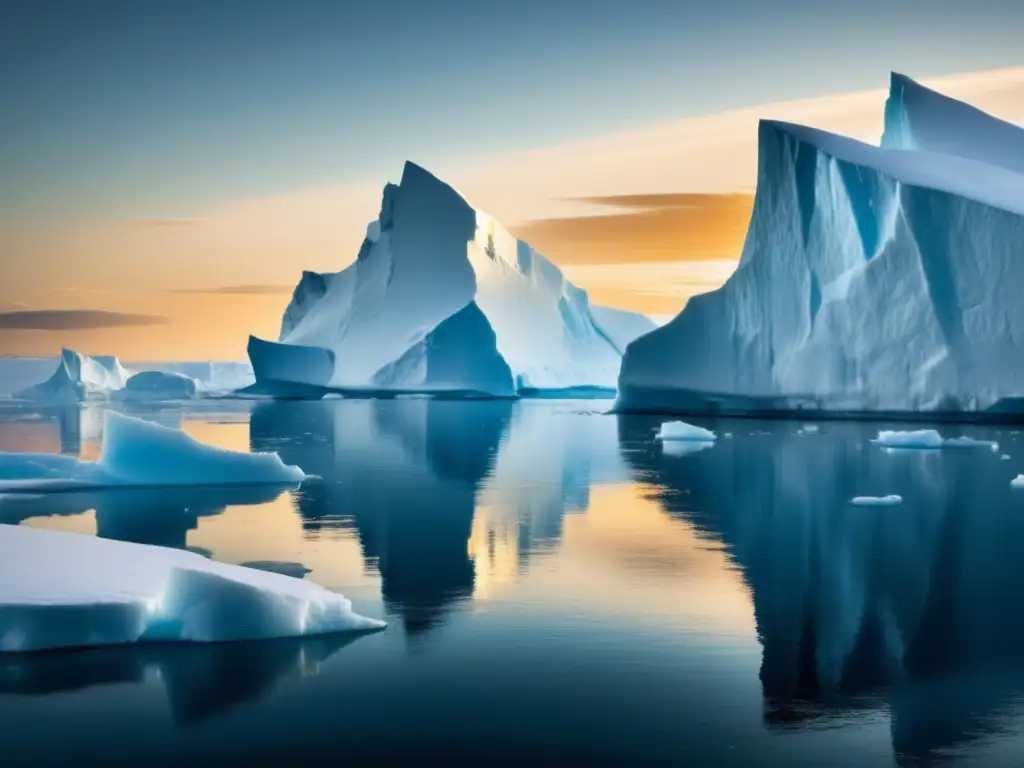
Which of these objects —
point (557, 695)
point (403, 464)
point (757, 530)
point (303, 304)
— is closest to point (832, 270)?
point (403, 464)

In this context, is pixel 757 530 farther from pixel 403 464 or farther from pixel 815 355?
pixel 815 355

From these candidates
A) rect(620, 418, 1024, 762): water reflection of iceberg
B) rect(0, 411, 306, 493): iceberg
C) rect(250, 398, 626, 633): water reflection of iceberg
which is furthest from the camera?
rect(0, 411, 306, 493): iceberg

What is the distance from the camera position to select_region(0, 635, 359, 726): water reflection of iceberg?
510 centimetres

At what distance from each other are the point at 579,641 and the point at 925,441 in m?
14.9

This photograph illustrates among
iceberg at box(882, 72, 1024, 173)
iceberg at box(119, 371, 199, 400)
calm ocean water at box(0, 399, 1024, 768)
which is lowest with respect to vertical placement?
calm ocean water at box(0, 399, 1024, 768)

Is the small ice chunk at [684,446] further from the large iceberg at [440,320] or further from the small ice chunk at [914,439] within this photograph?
the large iceberg at [440,320]

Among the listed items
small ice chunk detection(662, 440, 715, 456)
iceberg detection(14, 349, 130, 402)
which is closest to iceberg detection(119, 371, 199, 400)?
iceberg detection(14, 349, 130, 402)

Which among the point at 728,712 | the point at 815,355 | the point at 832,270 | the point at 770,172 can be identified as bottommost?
the point at 728,712

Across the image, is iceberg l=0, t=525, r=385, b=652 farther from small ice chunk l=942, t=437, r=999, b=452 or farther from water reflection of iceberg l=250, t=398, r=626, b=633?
small ice chunk l=942, t=437, r=999, b=452

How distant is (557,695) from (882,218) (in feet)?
73.8

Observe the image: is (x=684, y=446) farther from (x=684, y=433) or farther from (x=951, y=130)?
(x=951, y=130)

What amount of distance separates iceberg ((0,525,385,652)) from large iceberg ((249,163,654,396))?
37587 millimetres

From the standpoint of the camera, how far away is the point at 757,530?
1055 centimetres

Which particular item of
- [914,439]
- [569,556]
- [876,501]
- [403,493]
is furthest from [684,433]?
[569,556]
